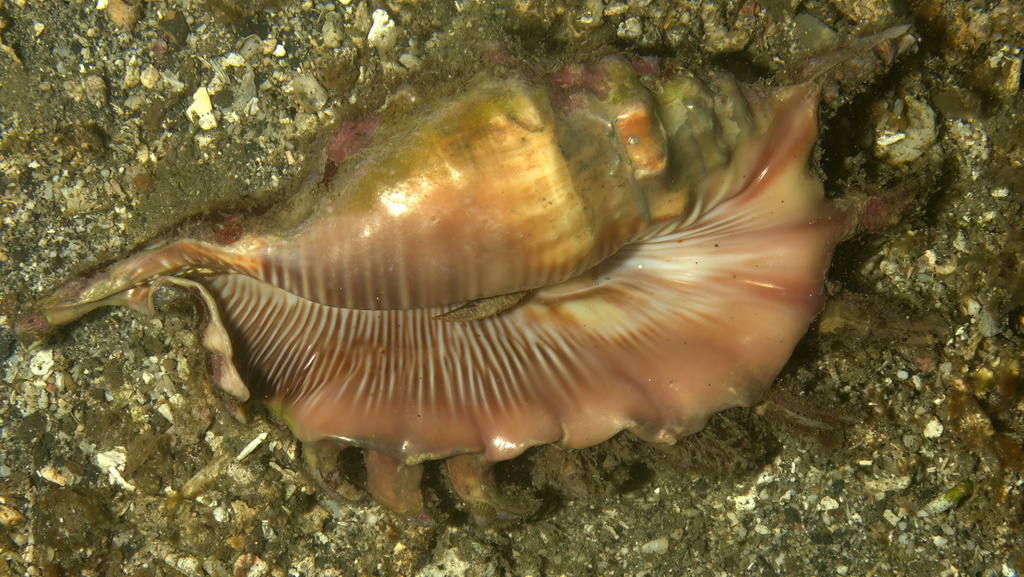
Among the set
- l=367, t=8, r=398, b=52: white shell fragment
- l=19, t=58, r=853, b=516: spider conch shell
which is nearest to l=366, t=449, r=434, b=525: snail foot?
l=19, t=58, r=853, b=516: spider conch shell

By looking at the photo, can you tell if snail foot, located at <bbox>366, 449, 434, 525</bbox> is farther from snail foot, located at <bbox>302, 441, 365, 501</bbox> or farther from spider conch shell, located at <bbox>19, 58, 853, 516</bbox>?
snail foot, located at <bbox>302, 441, 365, 501</bbox>

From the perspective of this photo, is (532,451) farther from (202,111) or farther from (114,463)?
(202,111)

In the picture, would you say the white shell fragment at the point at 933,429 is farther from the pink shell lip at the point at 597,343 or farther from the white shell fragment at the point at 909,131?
the white shell fragment at the point at 909,131

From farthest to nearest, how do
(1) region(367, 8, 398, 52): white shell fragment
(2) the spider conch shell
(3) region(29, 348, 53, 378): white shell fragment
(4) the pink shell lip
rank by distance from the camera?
(3) region(29, 348, 53, 378): white shell fragment, (1) region(367, 8, 398, 52): white shell fragment, (4) the pink shell lip, (2) the spider conch shell

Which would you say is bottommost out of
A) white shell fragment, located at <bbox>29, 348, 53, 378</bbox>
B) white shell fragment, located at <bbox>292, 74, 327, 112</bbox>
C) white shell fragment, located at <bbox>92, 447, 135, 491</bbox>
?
white shell fragment, located at <bbox>92, 447, 135, 491</bbox>

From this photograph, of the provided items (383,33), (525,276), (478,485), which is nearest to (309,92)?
(383,33)

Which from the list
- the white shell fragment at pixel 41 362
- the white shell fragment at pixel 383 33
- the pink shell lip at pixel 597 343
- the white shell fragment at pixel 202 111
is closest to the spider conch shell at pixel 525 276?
the pink shell lip at pixel 597 343

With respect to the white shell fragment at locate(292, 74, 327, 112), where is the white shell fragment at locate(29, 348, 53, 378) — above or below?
below
